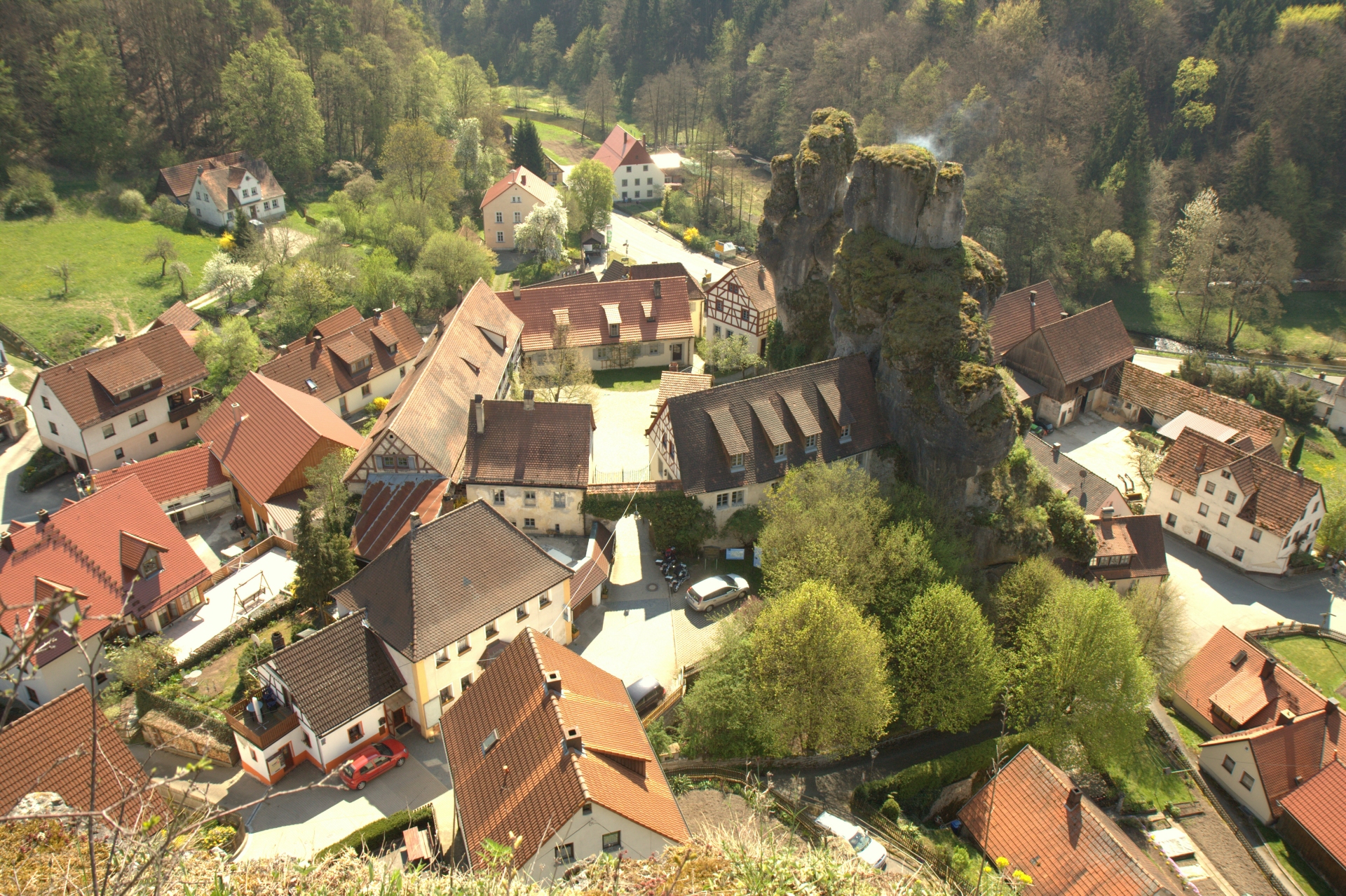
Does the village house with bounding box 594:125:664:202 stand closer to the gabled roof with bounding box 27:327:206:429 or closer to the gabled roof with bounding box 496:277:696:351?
the gabled roof with bounding box 496:277:696:351

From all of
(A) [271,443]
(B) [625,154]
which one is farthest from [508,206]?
(A) [271,443]

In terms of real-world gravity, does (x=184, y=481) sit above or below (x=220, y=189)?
below

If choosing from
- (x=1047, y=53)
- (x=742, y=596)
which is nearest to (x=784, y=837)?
(x=742, y=596)

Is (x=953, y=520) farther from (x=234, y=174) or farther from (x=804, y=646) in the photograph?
(x=234, y=174)

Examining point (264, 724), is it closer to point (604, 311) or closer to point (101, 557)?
point (101, 557)

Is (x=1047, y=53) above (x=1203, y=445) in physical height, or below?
above

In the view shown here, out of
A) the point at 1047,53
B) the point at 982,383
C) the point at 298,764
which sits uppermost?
the point at 1047,53

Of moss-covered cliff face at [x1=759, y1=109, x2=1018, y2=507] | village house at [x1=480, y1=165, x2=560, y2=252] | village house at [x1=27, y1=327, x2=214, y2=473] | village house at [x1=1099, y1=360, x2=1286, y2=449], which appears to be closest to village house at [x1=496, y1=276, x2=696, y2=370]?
moss-covered cliff face at [x1=759, y1=109, x2=1018, y2=507]
